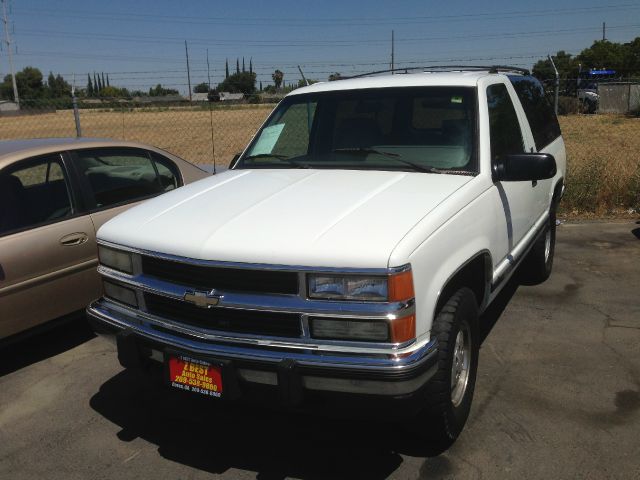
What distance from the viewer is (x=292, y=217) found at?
2916mm

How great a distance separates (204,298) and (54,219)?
2.11 meters

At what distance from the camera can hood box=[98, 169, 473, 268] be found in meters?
2.59

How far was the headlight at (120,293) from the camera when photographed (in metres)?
3.13

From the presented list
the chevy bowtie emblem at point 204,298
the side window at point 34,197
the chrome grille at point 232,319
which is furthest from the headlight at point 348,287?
the side window at point 34,197

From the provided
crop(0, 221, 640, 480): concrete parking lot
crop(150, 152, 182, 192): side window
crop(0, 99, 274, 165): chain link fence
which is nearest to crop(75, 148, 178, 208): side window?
crop(150, 152, 182, 192): side window

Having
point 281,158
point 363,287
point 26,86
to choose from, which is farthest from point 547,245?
point 26,86

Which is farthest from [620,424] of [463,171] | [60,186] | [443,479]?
[60,186]

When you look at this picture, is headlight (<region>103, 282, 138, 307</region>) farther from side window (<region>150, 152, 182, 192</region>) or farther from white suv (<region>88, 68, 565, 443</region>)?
side window (<region>150, 152, 182, 192</region>)

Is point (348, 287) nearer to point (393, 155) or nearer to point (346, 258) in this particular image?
point (346, 258)

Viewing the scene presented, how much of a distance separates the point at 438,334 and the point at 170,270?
1287 millimetres

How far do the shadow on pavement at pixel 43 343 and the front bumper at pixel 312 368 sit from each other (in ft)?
5.72

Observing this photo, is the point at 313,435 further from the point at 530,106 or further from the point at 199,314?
the point at 530,106

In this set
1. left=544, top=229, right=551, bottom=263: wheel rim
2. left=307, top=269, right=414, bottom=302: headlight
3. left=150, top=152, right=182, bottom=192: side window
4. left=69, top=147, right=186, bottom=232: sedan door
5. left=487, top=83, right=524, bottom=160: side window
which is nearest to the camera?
left=307, top=269, right=414, bottom=302: headlight

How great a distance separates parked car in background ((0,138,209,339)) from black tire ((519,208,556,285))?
3.36 meters
